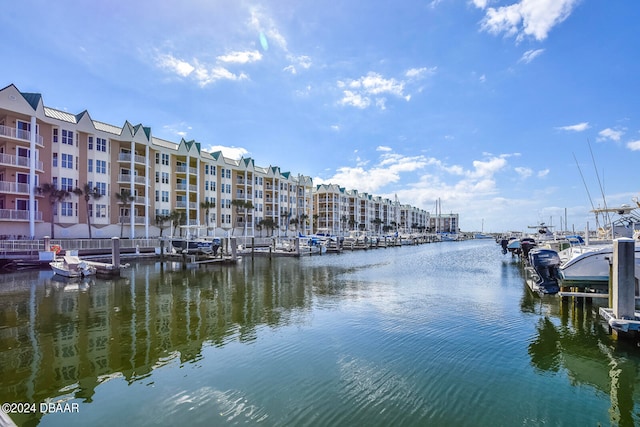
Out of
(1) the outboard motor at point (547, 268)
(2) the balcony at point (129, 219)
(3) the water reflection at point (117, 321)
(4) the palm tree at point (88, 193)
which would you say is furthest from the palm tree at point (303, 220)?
(1) the outboard motor at point (547, 268)

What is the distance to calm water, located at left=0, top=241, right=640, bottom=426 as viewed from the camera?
7.39 metres

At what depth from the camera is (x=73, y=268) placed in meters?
26.5

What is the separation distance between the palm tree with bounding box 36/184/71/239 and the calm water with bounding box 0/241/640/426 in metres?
24.2

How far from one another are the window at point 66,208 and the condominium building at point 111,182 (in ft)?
0.35

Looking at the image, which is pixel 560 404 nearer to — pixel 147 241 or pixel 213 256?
pixel 213 256

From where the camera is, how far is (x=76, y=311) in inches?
644

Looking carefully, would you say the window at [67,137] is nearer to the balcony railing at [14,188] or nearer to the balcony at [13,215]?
the balcony railing at [14,188]

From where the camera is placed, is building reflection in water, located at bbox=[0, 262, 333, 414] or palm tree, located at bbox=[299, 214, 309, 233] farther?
palm tree, located at bbox=[299, 214, 309, 233]

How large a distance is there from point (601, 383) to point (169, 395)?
35.8ft

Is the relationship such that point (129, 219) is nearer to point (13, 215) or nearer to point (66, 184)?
point (66, 184)

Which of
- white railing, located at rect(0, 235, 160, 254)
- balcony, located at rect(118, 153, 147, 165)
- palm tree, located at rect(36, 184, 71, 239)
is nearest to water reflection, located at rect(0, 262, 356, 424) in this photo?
white railing, located at rect(0, 235, 160, 254)

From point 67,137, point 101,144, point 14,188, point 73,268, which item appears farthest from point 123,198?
point 73,268

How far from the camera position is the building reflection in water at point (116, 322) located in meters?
9.35

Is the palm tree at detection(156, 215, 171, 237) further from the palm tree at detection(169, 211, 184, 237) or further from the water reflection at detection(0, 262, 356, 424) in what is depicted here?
the water reflection at detection(0, 262, 356, 424)
